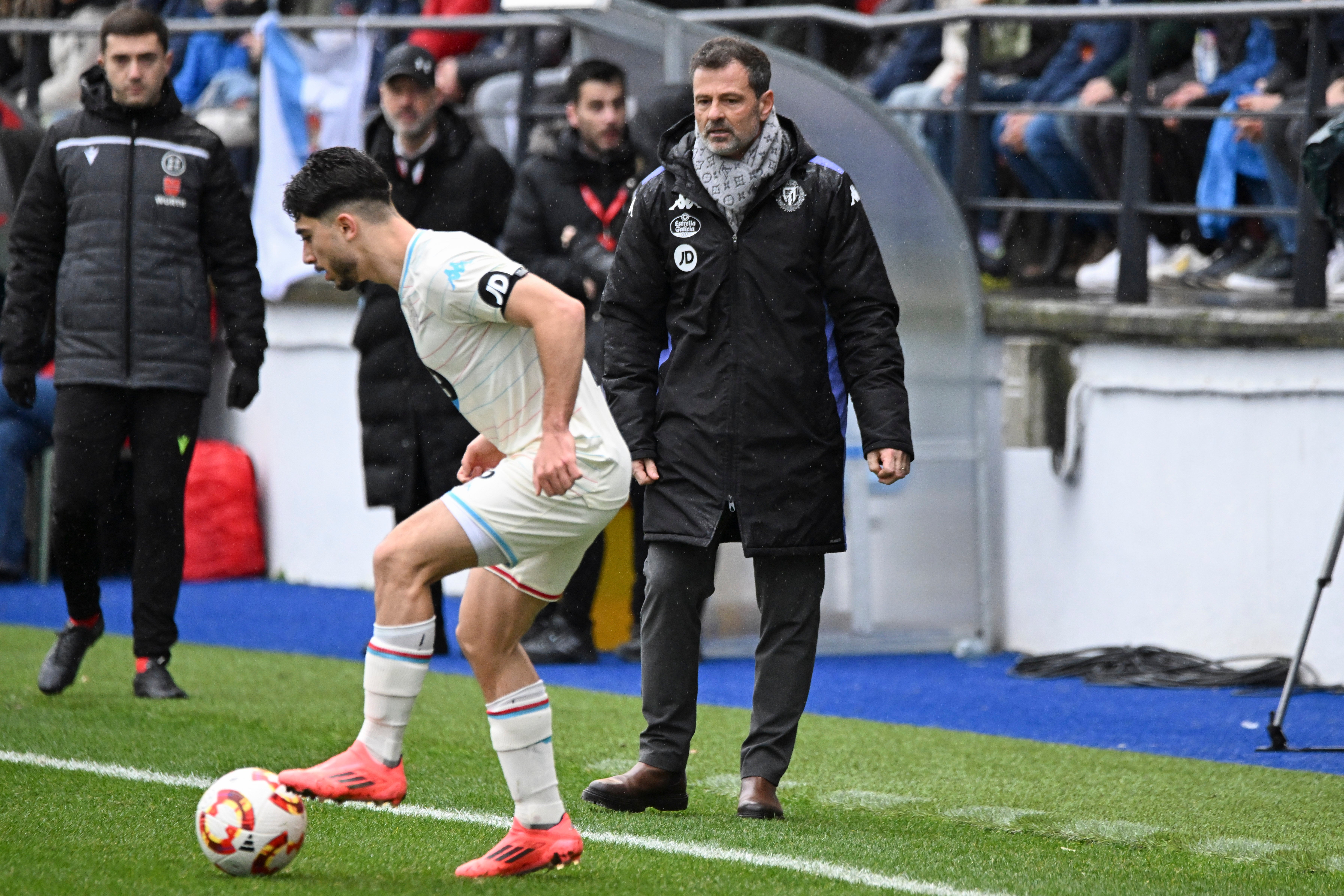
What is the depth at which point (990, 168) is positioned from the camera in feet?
33.5

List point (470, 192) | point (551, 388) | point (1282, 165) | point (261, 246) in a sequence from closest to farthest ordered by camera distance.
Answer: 1. point (551, 388)
2. point (470, 192)
3. point (1282, 165)
4. point (261, 246)

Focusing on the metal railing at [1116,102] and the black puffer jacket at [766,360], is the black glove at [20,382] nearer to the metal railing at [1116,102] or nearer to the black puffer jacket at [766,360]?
the black puffer jacket at [766,360]

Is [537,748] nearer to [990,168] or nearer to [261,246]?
[990,168]

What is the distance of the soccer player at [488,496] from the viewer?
428cm

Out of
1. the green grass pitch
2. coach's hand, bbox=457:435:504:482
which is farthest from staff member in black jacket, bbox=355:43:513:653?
coach's hand, bbox=457:435:504:482

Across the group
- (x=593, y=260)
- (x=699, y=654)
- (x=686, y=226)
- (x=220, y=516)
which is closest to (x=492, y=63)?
(x=220, y=516)

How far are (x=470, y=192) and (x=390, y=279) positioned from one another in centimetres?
402

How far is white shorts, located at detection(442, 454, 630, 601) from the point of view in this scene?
4312mm

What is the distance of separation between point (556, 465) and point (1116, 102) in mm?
6373

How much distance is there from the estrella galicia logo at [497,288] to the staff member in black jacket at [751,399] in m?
1.16

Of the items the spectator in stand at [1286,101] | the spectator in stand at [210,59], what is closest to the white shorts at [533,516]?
the spectator in stand at [1286,101]

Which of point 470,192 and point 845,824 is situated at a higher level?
point 470,192

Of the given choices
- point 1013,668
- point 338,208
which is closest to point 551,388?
point 338,208

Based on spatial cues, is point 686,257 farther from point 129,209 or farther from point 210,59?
point 210,59
